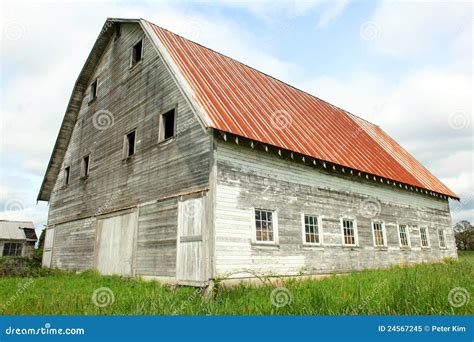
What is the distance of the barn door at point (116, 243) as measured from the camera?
1320cm

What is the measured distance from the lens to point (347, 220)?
15.4 m

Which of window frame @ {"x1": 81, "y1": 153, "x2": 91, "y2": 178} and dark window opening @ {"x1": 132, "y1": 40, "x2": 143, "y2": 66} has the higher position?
dark window opening @ {"x1": 132, "y1": 40, "x2": 143, "y2": 66}

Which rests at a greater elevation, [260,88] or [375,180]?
[260,88]

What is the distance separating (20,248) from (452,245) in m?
49.5

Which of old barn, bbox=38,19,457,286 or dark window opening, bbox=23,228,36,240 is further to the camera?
dark window opening, bbox=23,228,36,240

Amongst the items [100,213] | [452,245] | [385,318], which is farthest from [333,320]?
[452,245]

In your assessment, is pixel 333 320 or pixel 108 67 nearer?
pixel 333 320

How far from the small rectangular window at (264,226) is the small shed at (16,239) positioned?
1718 inches

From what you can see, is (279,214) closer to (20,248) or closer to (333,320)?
(333,320)

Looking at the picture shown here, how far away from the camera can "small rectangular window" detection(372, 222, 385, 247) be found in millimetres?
16672

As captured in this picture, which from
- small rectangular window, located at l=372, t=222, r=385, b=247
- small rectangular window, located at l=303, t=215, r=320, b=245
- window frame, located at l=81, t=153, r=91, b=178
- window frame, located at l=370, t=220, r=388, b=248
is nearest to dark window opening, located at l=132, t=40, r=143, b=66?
window frame, located at l=81, t=153, r=91, b=178

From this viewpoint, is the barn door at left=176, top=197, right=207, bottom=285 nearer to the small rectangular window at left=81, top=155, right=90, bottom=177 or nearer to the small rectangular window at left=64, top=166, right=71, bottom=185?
the small rectangular window at left=81, top=155, right=90, bottom=177
